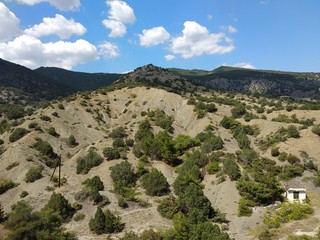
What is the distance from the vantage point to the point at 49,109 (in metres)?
91.6

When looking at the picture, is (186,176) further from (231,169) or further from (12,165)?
(12,165)

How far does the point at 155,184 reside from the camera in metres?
53.9

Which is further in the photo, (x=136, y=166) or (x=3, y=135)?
(x=3, y=135)

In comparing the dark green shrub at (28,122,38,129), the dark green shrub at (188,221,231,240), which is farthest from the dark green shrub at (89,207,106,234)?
the dark green shrub at (28,122,38,129)

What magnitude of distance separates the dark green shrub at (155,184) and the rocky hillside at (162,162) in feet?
0.54

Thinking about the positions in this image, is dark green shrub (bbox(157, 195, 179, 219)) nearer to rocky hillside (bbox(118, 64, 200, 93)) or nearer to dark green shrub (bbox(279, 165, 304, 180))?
dark green shrub (bbox(279, 165, 304, 180))

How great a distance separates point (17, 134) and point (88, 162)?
19977mm

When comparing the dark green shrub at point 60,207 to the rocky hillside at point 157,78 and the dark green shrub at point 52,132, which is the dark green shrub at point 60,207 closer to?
the dark green shrub at point 52,132

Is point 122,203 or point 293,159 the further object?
point 293,159

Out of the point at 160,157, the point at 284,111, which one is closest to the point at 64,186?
the point at 160,157

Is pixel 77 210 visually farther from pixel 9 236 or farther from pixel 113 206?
pixel 9 236

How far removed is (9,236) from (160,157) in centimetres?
3687

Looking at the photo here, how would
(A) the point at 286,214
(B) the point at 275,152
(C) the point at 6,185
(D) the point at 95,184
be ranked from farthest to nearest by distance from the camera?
1. (B) the point at 275,152
2. (C) the point at 6,185
3. (D) the point at 95,184
4. (A) the point at 286,214

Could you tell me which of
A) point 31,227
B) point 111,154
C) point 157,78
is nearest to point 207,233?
point 31,227
